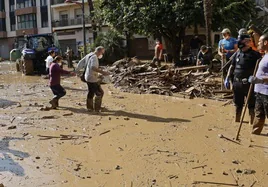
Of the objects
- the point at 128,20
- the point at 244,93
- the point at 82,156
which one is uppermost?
the point at 128,20

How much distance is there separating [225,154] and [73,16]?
139 feet

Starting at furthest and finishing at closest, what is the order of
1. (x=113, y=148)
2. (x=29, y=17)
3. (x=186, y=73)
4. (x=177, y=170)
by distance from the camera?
1. (x=29, y=17)
2. (x=186, y=73)
3. (x=113, y=148)
4. (x=177, y=170)

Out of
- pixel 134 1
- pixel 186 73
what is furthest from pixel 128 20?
pixel 186 73

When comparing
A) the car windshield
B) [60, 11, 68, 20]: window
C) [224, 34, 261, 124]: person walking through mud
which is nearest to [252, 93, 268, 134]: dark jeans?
[224, 34, 261, 124]: person walking through mud

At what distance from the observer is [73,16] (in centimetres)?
4581

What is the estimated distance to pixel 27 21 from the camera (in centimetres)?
5247

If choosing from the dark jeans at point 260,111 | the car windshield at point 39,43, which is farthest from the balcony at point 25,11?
the dark jeans at point 260,111

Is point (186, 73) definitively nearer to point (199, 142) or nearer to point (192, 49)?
point (199, 142)

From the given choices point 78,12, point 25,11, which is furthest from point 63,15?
point 25,11

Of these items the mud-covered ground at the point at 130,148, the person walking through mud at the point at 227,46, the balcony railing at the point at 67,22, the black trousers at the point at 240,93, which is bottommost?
the mud-covered ground at the point at 130,148

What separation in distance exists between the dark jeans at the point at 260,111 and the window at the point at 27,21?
4883cm

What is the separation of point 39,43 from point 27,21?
3349 centimetres

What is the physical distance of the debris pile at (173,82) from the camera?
454 inches

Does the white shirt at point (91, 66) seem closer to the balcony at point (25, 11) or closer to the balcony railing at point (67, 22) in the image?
the balcony railing at point (67, 22)
